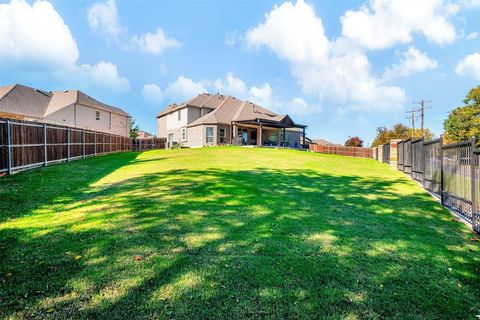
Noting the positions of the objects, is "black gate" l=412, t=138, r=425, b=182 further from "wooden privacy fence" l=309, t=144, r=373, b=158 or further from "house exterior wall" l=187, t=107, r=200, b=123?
"house exterior wall" l=187, t=107, r=200, b=123

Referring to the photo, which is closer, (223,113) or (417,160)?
(417,160)

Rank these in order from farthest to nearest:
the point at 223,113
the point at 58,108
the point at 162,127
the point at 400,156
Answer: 1. the point at 162,127
2. the point at 223,113
3. the point at 58,108
4. the point at 400,156

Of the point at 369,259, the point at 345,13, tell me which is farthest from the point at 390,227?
the point at 345,13

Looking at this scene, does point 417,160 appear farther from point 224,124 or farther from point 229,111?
point 229,111

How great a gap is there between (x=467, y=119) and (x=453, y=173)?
47621 millimetres

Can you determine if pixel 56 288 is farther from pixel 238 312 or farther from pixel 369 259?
pixel 369 259

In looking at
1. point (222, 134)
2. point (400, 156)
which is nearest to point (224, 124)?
point (222, 134)

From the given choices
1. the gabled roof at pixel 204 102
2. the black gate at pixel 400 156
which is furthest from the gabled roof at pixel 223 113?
the black gate at pixel 400 156

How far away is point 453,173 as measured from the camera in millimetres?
6402

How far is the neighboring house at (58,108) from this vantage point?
28078 millimetres

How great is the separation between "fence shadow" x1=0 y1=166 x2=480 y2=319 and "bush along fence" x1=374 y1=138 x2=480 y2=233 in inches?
20.9

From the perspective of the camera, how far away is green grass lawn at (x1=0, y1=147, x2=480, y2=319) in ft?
8.21

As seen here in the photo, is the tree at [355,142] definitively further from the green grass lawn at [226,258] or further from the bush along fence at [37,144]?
the green grass lawn at [226,258]

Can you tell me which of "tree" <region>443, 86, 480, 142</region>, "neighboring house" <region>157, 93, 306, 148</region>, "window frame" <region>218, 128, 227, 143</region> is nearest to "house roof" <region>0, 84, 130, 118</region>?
"neighboring house" <region>157, 93, 306, 148</region>
